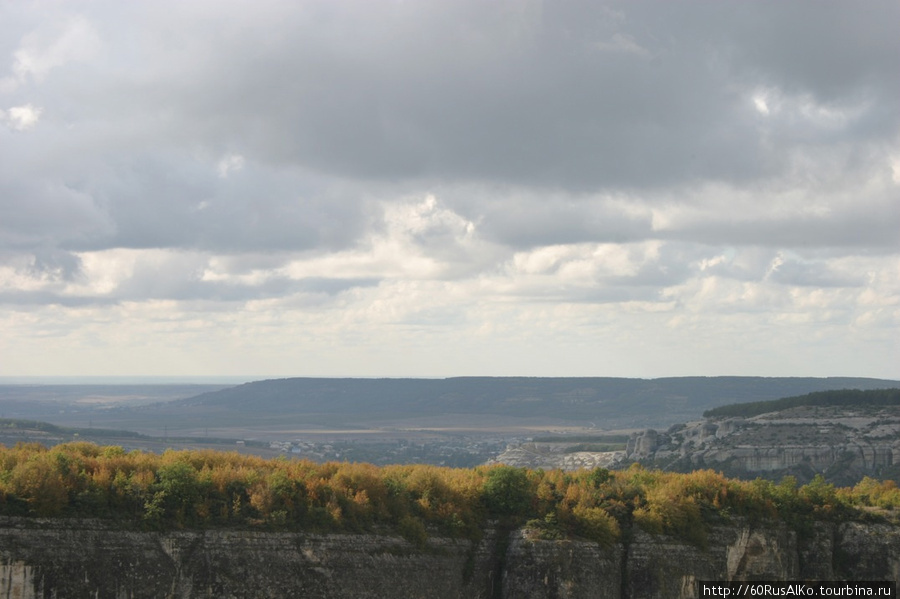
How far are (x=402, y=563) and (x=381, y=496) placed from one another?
11.7ft

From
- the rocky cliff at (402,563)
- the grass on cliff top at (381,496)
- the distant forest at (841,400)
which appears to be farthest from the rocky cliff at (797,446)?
the grass on cliff top at (381,496)

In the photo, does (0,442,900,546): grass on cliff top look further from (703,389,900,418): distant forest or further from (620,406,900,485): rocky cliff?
(703,389,900,418): distant forest

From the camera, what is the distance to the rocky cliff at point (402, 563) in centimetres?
3722

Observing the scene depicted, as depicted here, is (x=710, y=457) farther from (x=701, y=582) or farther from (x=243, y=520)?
(x=243, y=520)

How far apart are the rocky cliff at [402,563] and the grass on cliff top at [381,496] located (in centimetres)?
69

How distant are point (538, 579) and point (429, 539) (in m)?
4.86

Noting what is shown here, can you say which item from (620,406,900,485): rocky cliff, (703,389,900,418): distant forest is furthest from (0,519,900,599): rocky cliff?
(703,389,900,418): distant forest

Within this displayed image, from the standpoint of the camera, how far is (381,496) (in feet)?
148

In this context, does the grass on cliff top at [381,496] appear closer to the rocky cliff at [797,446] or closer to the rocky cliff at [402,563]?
the rocky cliff at [402,563]

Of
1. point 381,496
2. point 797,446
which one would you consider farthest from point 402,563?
point 797,446

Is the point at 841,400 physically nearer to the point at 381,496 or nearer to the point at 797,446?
the point at 797,446

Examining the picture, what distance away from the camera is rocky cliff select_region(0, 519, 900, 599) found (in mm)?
37219

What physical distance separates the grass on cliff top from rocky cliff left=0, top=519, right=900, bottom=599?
0.69 meters

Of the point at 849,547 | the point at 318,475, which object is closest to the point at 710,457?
the point at 849,547
